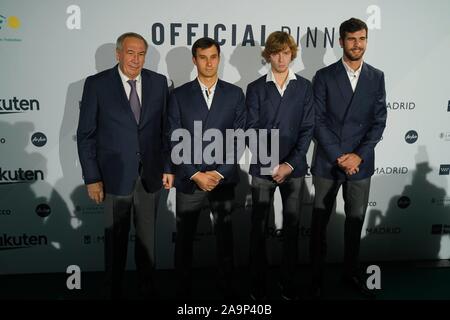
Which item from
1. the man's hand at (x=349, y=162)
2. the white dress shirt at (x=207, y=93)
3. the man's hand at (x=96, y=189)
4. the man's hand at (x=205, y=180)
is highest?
the white dress shirt at (x=207, y=93)

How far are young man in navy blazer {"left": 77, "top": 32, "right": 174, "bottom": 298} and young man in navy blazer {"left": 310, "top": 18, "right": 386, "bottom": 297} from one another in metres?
1.16

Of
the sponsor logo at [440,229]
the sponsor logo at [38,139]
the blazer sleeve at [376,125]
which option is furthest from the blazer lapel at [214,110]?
the sponsor logo at [440,229]

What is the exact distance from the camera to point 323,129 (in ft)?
10.4

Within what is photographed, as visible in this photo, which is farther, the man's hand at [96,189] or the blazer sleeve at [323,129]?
the blazer sleeve at [323,129]

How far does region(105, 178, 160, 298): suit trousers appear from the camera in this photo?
121 inches

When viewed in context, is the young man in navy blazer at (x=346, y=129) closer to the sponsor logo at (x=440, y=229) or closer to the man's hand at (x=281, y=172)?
the man's hand at (x=281, y=172)

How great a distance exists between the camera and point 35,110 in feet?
11.6

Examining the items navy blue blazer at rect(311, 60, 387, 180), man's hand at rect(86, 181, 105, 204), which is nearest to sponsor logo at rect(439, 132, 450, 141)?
navy blue blazer at rect(311, 60, 387, 180)

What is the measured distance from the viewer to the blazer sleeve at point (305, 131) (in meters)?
3.11

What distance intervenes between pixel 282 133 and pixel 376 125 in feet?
2.49

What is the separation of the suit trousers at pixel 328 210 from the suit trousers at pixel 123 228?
4.07 ft

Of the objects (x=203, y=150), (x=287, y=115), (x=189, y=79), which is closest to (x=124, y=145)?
(x=203, y=150)

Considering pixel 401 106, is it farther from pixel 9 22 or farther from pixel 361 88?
pixel 9 22

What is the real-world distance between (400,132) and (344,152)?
957 mm
